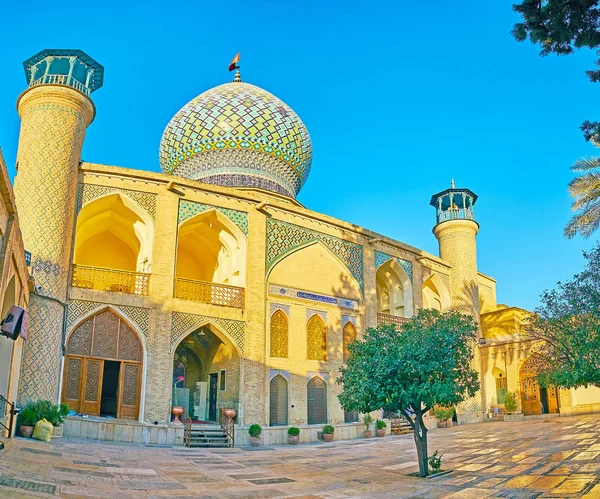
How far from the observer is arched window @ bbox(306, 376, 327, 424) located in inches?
637

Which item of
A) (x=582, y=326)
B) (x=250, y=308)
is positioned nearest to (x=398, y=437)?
(x=250, y=308)

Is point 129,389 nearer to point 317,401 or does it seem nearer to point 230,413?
point 230,413

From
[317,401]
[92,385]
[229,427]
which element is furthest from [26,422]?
[317,401]

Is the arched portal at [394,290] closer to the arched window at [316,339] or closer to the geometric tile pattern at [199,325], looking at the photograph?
the arched window at [316,339]

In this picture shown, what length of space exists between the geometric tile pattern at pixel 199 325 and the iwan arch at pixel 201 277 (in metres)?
0.03

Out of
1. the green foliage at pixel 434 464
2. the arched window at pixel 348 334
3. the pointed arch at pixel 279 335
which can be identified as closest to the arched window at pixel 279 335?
the pointed arch at pixel 279 335

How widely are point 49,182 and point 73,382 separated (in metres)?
4.41

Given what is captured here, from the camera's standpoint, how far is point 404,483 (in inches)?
333

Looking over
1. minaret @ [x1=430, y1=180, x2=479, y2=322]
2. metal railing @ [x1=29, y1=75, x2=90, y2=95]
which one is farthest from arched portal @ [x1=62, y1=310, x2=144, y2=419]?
minaret @ [x1=430, y1=180, x2=479, y2=322]

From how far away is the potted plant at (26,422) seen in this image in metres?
10.4

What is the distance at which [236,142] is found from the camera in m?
19.4

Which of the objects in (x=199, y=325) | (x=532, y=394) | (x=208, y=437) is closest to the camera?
(x=208, y=437)

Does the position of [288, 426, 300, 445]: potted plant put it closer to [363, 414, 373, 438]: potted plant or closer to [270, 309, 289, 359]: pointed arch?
[270, 309, 289, 359]: pointed arch

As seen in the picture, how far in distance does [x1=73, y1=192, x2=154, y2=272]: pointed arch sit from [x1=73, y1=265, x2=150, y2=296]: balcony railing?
1.77 ft
